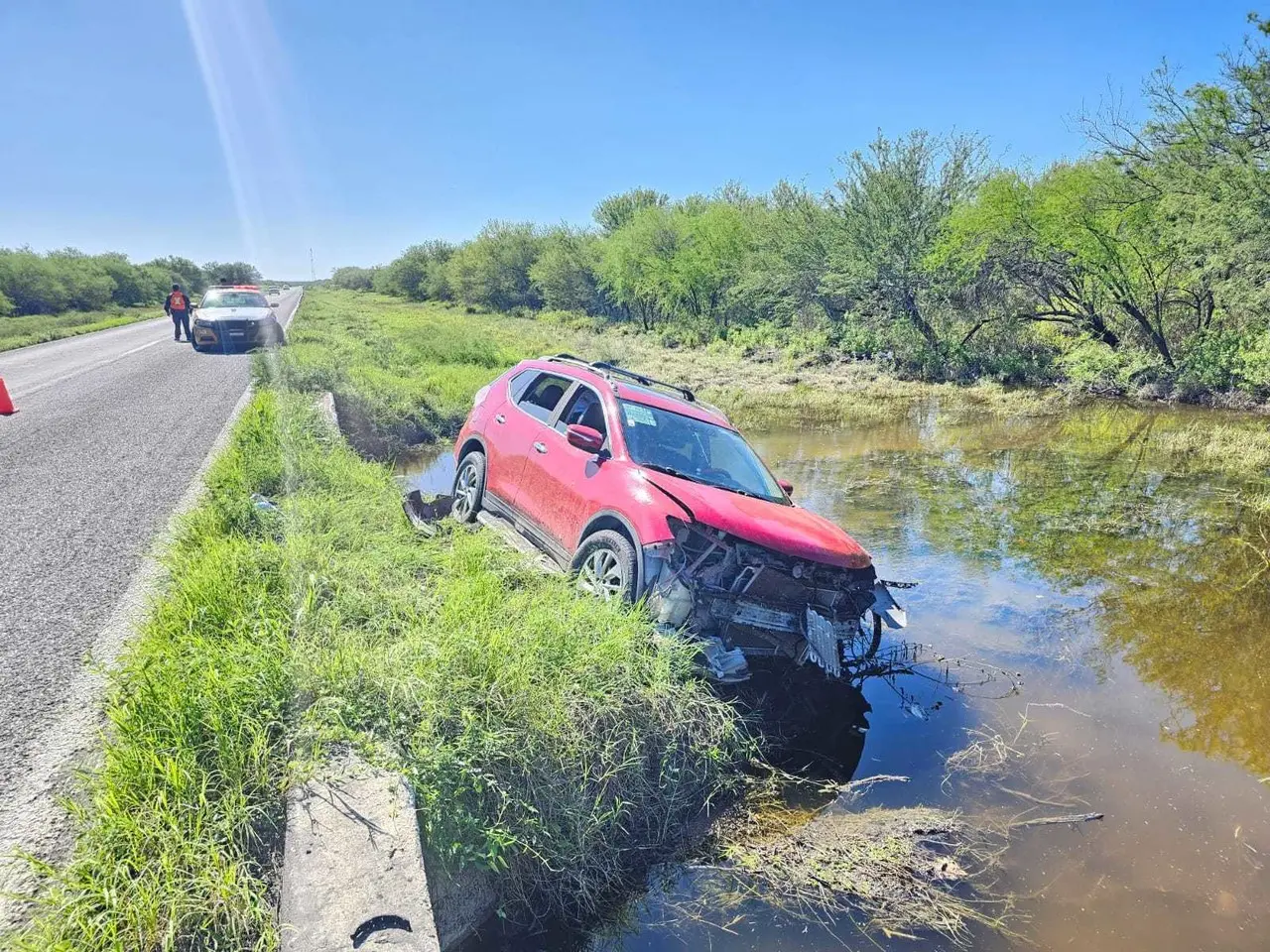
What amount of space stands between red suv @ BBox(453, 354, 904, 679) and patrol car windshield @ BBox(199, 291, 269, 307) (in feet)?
56.2

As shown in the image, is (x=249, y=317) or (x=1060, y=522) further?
(x=249, y=317)

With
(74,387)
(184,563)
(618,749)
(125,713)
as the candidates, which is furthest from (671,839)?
(74,387)

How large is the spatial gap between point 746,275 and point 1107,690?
33.4 meters

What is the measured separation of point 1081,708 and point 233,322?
67.7 feet

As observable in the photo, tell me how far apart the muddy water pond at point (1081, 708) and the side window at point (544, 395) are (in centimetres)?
361

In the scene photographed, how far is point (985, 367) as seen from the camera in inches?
1019

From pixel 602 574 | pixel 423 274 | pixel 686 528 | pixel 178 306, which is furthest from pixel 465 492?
pixel 423 274

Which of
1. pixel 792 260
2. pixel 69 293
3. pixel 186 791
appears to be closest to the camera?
pixel 186 791

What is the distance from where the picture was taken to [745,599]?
467 centimetres

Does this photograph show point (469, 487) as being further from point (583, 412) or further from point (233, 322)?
point (233, 322)

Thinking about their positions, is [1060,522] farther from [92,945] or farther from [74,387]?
[74,387]

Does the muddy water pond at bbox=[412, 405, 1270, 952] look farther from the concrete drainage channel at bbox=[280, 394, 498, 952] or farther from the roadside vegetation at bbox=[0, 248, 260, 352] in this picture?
the roadside vegetation at bbox=[0, 248, 260, 352]

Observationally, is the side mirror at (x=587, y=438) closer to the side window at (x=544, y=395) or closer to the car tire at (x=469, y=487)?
the side window at (x=544, y=395)

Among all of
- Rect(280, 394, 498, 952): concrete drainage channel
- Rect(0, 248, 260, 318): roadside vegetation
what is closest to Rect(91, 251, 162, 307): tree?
Rect(0, 248, 260, 318): roadside vegetation
